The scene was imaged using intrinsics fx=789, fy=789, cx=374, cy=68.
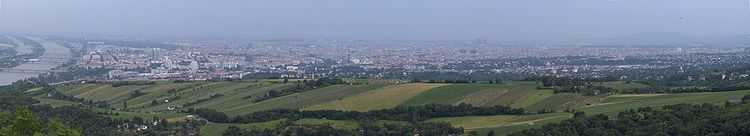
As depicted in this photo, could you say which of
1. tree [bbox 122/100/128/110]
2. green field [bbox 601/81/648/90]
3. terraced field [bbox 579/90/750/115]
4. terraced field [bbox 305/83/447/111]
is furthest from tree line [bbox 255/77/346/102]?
terraced field [bbox 579/90/750/115]

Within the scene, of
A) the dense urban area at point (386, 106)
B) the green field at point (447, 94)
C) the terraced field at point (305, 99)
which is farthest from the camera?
the terraced field at point (305, 99)

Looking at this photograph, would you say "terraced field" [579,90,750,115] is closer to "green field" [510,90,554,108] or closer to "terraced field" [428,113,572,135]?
"terraced field" [428,113,572,135]

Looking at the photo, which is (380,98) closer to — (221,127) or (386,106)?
(386,106)

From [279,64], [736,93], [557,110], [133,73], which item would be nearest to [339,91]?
[557,110]

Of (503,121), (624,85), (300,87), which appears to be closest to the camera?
(503,121)

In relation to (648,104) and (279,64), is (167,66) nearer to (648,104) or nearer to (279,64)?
(279,64)

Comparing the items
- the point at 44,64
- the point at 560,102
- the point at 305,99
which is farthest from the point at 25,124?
the point at 44,64

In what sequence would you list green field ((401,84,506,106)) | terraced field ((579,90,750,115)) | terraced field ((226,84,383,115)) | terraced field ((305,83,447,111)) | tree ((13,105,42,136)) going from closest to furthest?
tree ((13,105,42,136)) < terraced field ((579,90,750,115)) < terraced field ((305,83,447,111)) < green field ((401,84,506,106)) < terraced field ((226,84,383,115))

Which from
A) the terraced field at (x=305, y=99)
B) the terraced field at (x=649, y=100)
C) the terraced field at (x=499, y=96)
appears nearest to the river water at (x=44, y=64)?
the terraced field at (x=305, y=99)

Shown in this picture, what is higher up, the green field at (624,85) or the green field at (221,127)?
the green field at (624,85)

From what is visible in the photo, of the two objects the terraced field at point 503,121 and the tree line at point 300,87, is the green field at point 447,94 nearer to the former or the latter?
the terraced field at point 503,121

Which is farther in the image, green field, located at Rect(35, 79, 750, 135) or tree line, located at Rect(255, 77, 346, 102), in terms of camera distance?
tree line, located at Rect(255, 77, 346, 102)
